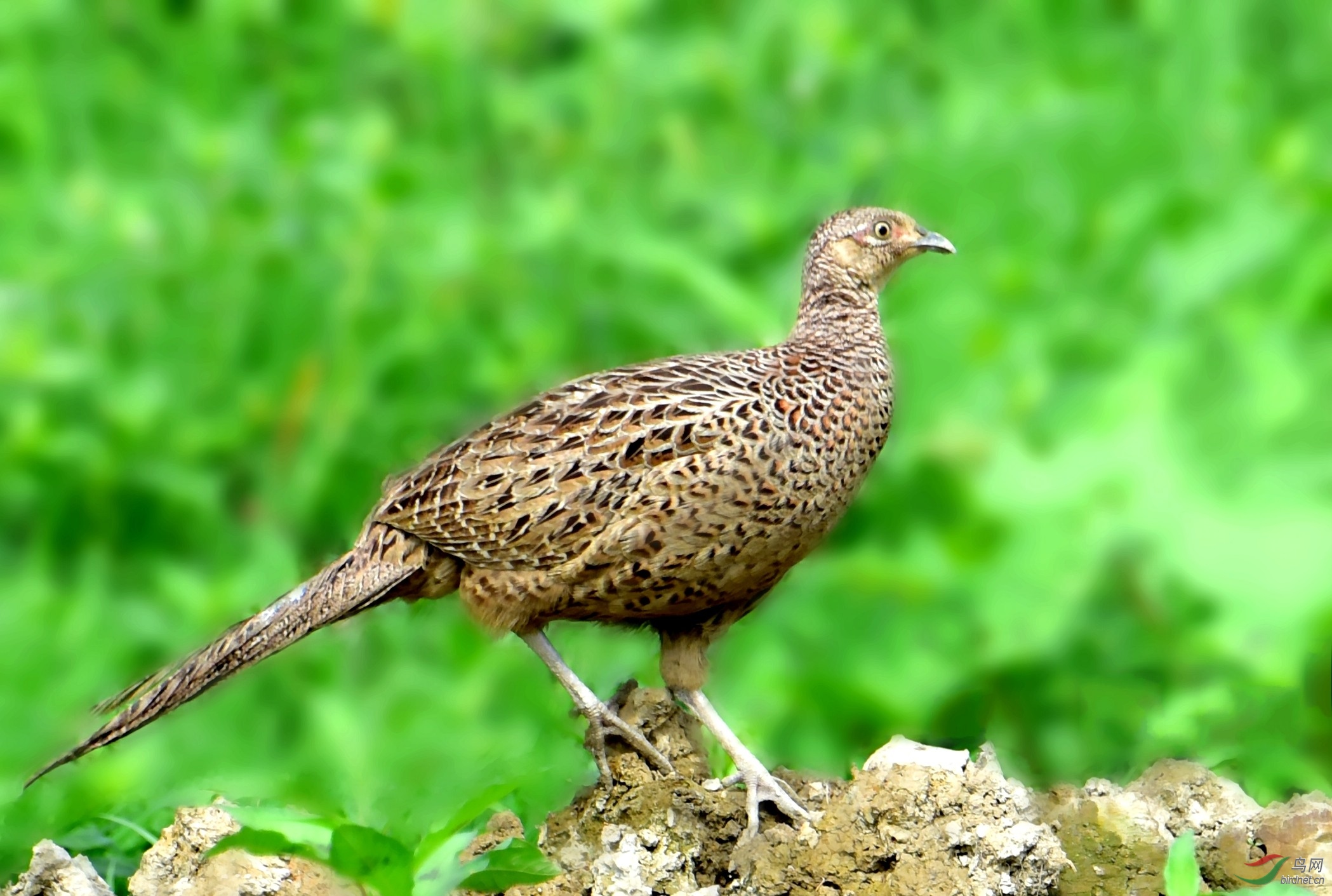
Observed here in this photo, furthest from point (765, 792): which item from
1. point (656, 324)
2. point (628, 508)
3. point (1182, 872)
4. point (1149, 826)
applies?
point (656, 324)

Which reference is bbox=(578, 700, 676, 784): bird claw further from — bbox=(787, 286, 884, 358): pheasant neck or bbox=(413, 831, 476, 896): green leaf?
bbox=(787, 286, 884, 358): pheasant neck

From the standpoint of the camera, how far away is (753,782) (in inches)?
157

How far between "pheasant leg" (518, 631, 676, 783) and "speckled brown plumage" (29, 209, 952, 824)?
0.13 metres

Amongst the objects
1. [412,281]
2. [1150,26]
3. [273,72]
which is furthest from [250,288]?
[1150,26]

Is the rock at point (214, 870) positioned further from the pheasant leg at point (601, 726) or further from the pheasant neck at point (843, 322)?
the pheasant neck at point (843, 322)

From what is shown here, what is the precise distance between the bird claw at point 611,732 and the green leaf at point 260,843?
25.6 inches

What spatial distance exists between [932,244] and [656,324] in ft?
6.51

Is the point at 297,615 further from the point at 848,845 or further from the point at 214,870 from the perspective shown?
the point at 848,845

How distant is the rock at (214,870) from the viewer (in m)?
3.71

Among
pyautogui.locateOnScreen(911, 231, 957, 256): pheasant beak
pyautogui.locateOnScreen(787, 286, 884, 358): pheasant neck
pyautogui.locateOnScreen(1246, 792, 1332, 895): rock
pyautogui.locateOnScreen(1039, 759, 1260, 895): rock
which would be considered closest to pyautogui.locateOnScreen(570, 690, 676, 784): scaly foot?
pyautogui.locateOnScreen(1039, 759, 1260, 895): rock

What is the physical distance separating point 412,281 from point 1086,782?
3.23 meters

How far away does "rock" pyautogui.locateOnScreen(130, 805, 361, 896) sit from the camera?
12.2 feet

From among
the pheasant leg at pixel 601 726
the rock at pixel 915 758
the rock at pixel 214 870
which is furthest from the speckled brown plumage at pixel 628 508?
the rock at pixel 214 870

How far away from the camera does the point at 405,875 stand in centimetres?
350
